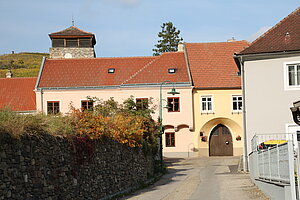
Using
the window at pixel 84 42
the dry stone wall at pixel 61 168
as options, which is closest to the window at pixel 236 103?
the window at pixel 84 42

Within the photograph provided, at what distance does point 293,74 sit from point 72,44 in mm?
34122

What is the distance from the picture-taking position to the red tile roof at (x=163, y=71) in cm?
4575

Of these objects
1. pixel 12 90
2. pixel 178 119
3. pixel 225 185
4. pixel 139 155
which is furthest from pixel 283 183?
pixel 12 90

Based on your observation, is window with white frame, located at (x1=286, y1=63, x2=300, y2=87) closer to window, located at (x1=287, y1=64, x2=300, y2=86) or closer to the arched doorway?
window, located at (x1=287, y1=64, x2=300, y2=86)

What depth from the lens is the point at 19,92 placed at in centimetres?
4853

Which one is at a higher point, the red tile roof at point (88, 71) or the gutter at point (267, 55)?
the red tile roof at point (88, 71)

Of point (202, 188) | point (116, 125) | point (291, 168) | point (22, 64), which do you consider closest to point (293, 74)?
point (202, 188)

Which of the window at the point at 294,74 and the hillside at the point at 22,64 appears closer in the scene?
the window at the point at 294,74

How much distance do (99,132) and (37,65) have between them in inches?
3357

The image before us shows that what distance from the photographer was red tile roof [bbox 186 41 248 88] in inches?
1797

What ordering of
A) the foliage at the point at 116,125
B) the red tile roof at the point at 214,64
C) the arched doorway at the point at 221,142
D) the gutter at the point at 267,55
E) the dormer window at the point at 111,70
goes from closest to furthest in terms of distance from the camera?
1. the foliage at the point at 116,125
2. the gutter at the point at 267,55
3. the red tile roof at the point at 214,64
4. the arched doorway at the point at 221,142
5. the dormer window at the point at 111,70

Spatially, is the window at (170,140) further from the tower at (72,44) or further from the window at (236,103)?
the tower at (72,44)

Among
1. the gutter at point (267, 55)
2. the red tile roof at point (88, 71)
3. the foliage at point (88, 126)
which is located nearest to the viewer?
the foliage at point (88, 126)

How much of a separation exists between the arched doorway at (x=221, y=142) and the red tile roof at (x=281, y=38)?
19.3 metres
